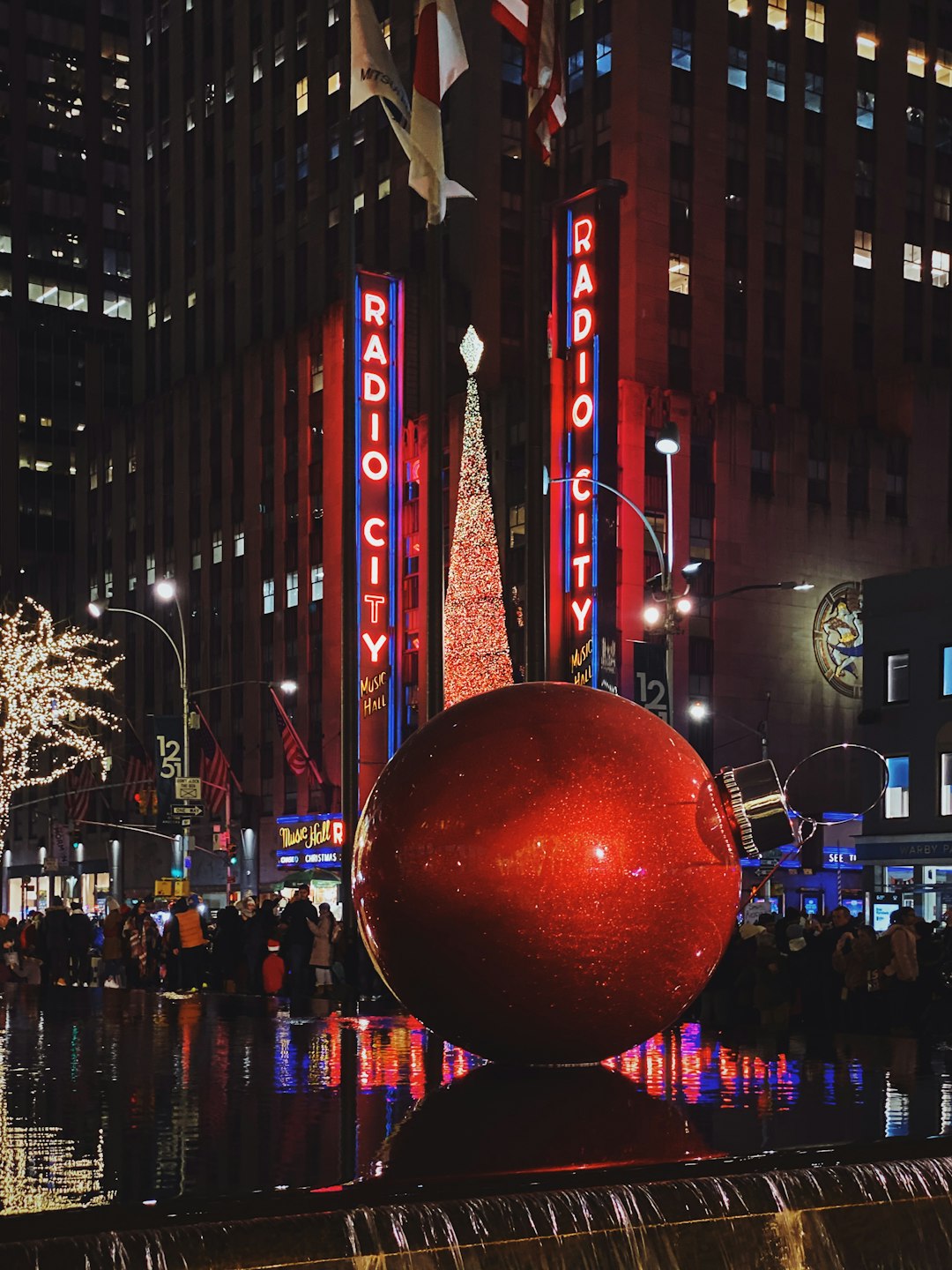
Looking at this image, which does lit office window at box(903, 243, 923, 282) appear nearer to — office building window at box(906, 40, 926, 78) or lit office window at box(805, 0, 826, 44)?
office building window at box(906, 40, 926, 78)

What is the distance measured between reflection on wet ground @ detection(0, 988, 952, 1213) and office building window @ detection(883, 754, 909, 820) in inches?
1539

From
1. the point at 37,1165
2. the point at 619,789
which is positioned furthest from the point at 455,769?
the point at 37,1165

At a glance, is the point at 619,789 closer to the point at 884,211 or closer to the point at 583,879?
the point at 583,879

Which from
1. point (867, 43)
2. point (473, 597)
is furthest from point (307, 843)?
point (867, 43)

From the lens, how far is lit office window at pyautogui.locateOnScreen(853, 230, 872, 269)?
248 feet

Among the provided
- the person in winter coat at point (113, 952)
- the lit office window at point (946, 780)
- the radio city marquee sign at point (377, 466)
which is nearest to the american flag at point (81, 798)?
the radio city marquee sign at point (377, 466)

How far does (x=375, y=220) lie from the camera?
77.3 metres

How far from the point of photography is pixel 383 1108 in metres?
8.23

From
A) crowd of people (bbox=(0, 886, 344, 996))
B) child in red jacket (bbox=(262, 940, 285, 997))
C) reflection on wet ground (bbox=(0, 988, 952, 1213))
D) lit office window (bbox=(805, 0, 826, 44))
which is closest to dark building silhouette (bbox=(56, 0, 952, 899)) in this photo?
lit office window (bbox=(805, 0, 826, 44))

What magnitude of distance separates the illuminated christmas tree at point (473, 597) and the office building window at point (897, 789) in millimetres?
12488

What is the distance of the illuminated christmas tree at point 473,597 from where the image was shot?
46312 mm

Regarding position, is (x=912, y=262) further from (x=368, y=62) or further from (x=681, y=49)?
(x=368, y=62)

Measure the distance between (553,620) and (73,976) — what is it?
41.8ft

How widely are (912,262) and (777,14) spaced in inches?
485
